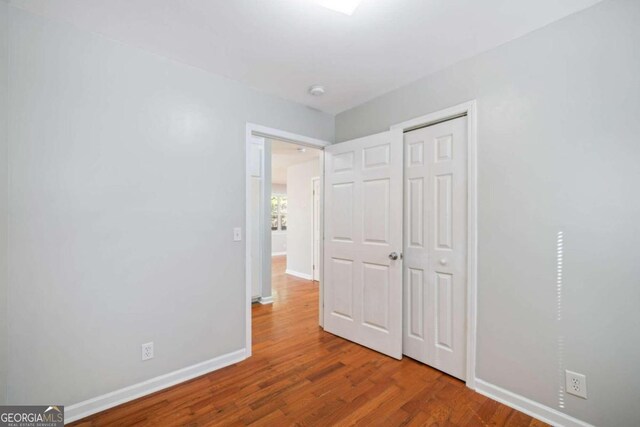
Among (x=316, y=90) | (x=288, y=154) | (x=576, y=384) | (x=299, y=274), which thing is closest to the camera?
(x=576, y=384)

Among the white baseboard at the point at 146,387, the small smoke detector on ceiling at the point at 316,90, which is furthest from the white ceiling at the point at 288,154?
the white baseboard at the point at 146,387

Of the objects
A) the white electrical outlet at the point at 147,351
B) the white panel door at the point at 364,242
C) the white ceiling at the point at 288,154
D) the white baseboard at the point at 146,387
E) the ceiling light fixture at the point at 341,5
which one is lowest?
the white baseboard at the point at 146,387

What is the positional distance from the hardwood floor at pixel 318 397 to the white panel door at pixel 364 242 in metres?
0.28

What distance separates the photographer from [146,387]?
199cm

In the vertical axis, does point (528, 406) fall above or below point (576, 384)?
below

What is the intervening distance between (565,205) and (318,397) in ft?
6.84

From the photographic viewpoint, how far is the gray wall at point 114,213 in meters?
1.62

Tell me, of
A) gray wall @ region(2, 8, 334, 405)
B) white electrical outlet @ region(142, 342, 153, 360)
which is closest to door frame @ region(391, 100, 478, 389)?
gray wall @ region(2, 8, 334, 405)

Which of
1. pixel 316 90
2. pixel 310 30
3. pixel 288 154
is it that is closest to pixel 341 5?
pixel 310 30

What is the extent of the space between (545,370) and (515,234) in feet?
2.88

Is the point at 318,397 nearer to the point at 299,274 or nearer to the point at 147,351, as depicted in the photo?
the point at 147,351

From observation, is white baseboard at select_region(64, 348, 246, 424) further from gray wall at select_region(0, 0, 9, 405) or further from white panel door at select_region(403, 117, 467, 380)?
white panel door at select_region(403, 117, 467, 380)

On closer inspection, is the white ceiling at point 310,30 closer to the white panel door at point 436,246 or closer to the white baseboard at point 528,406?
the white panel door at point 436,246

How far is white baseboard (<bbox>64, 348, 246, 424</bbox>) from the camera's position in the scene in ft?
5.73
